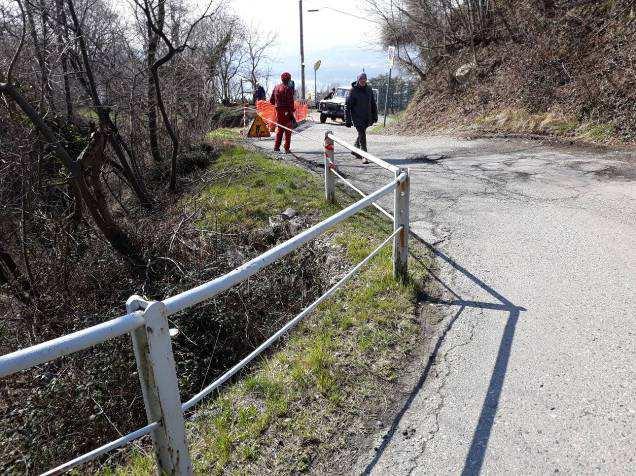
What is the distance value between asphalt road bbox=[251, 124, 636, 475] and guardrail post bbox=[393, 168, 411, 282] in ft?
1.53

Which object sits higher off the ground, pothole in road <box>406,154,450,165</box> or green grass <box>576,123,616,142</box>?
green grass <box>576,123,616,142</box>

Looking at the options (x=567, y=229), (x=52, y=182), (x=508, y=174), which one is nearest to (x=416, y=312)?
(x=567, y=229)

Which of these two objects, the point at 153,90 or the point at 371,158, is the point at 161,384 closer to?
the point at 371,158

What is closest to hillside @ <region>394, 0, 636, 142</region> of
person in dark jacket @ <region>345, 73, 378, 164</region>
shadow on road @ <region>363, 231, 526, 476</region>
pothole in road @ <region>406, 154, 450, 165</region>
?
pothole in road @ <region>406, 154, 450, 165</region>

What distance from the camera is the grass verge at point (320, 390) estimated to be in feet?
10.0

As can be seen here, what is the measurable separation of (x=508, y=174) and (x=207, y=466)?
8359 millimetres

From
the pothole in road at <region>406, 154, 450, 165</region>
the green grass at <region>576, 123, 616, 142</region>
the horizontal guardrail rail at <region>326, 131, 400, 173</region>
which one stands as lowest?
the pothole in road at <region>406, 154, 450, 165</region>

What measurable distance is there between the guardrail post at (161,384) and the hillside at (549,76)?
12.7 m

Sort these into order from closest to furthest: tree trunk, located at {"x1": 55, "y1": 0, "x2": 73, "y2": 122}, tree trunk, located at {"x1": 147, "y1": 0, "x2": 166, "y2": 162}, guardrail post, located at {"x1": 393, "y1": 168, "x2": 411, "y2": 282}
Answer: guardrail post, located at {"x1": 393, "y1": 168, "x2": 411, "y2": 282}, tree trunk, located at {"x1": 55, "y1": 0, "x2": 73, "y2": 122}, tree trunk, located at {"x1": 147, "y1": 0, "x2": 166, "y2": 162}

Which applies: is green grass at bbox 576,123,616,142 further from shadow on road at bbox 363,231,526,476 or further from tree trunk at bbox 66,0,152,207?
tree trunk at bbox 66,0,152,207

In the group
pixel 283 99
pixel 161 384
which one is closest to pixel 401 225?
pixel 161 384

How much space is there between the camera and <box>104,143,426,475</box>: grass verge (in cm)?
306

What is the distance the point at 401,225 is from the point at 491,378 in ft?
6.07

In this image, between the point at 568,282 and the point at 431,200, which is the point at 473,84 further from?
the point at 568,282
